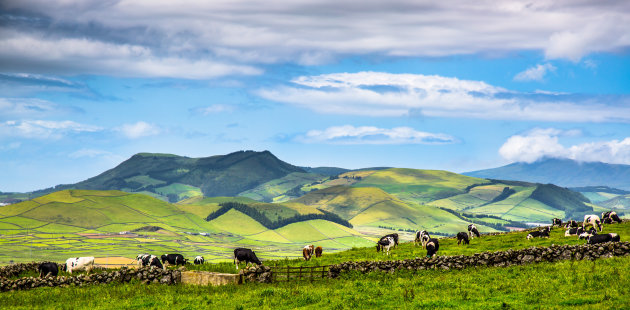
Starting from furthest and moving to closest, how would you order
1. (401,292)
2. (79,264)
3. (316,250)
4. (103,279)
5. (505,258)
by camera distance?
(316,250), (79,264), (103,279), (505,258), (401,292)

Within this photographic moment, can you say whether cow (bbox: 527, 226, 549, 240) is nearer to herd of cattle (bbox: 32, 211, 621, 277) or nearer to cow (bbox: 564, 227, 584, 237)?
herd of cattle (bbox: 32, 211, 621, 277)

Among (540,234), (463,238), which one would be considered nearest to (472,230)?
(463,238)

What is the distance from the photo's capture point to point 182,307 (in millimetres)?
37812

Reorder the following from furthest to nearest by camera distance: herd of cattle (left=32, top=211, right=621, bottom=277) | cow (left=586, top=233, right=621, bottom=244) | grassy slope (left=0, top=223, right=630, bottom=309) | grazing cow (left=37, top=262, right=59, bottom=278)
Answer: grazing cow (left=37, top=262, right=59, bottom=278) → herd of cattle (left=32, top=211, right=621, bottom=277) → cow (left=586, top=233, right=621, bottom=244) → grassy slope (left=0, top=223, right=630, bottom=309)

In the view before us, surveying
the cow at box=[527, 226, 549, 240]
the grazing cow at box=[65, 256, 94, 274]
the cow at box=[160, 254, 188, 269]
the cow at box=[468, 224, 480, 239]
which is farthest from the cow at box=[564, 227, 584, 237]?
the grazing cow at box=[65, 256, 94, 274]

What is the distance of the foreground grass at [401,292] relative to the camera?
33281 mm

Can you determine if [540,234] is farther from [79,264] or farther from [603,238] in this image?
[79,264]

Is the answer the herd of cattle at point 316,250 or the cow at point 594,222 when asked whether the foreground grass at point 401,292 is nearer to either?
the herd of cattle at point 316,250

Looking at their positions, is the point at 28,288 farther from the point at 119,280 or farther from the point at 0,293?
the point at 119,280

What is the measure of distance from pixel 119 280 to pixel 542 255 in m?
33.3

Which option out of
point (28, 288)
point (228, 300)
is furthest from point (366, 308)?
point (28, 288)

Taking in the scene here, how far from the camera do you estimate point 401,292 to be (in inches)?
1494

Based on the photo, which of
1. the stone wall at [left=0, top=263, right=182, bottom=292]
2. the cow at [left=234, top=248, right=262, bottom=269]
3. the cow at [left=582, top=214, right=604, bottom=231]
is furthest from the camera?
the cow at [left=582, top=214, right=604, bottom=231]

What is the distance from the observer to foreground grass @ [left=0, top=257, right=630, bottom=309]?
33.3 meters
